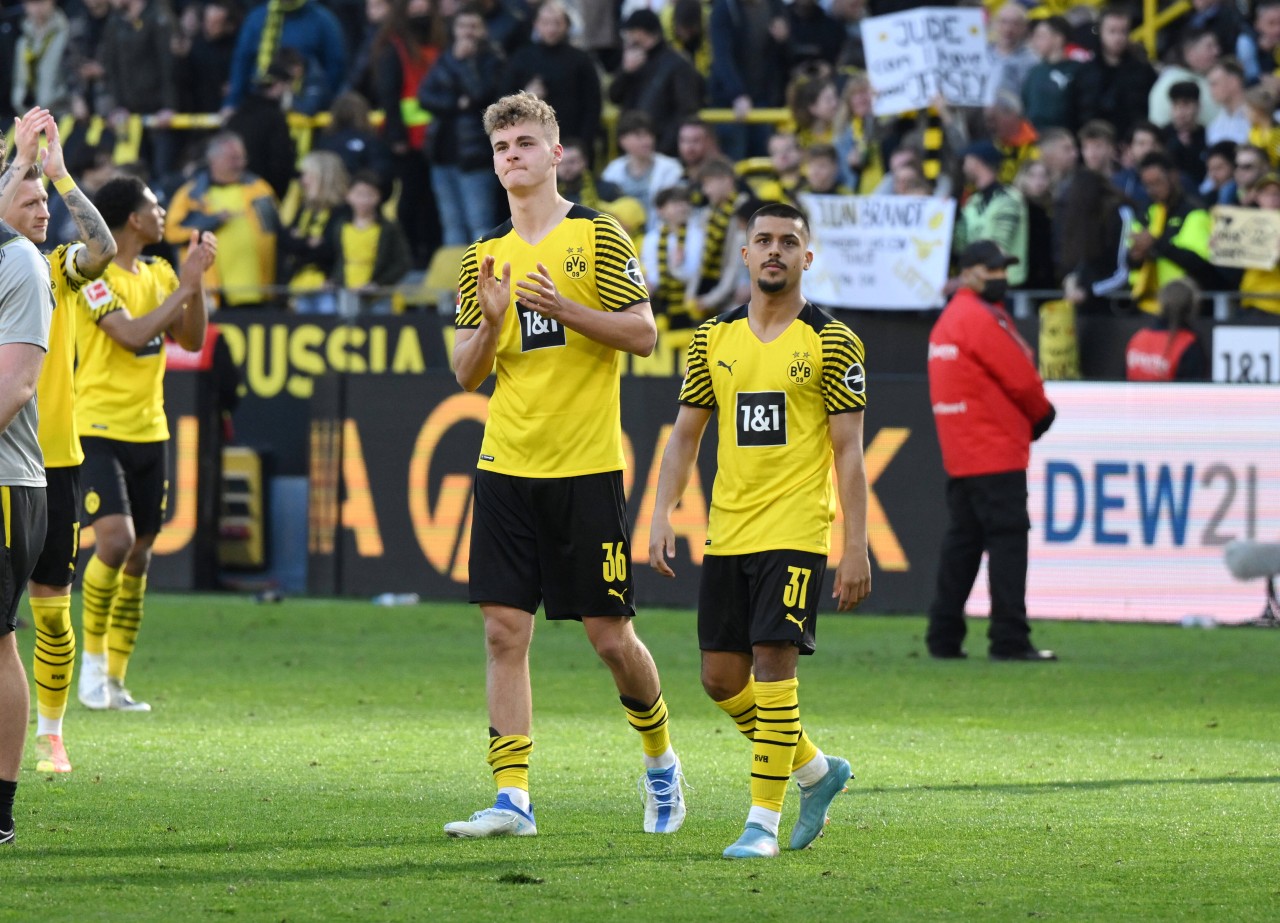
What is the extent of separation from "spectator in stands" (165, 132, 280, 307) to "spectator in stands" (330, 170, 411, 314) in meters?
0.70

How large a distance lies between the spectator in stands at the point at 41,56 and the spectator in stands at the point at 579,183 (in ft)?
23.5

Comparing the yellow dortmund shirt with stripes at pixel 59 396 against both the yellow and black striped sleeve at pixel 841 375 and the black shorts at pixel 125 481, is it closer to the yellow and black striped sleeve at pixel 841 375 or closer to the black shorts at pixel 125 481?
the black shorts at pixel 125 481

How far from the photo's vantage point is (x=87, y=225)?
29.2 feet

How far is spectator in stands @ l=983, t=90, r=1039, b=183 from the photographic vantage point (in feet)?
61.0

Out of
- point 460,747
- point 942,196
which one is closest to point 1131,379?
point 942,196

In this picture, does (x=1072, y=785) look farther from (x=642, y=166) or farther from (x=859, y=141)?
(x=642, y=166)

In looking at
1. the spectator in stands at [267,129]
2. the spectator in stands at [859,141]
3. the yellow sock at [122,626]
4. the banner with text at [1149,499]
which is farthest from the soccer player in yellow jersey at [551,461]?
the spectator in stands at [267,129]

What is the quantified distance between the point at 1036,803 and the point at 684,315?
32.8 ft

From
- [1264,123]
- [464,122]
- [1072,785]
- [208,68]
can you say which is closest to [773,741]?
[1072,785]

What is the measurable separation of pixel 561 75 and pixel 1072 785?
11992 millimetres

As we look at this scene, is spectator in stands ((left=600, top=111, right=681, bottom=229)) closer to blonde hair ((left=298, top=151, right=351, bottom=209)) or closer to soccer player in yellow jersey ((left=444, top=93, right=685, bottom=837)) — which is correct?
blonde hair ((left=298, top=151, right=351, bottom=209))

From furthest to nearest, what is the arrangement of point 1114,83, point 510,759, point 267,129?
point 267,129 → point 1114,83 → point 510,759

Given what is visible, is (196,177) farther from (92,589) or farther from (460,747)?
(460,747)

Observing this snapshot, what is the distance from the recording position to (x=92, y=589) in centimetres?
1131
